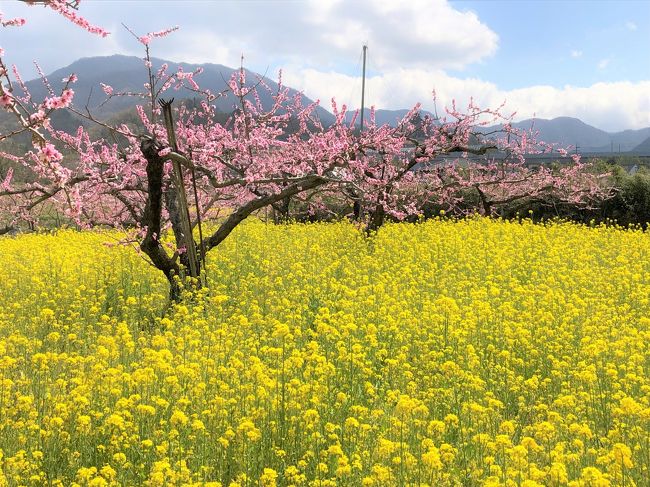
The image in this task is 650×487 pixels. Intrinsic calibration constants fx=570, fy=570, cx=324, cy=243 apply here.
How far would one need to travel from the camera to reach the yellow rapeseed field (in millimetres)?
3957

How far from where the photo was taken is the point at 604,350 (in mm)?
6129

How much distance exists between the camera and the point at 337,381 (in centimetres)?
568

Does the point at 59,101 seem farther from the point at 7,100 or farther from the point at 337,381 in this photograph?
the point at 337,381

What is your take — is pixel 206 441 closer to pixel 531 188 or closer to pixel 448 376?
pixel 448 376

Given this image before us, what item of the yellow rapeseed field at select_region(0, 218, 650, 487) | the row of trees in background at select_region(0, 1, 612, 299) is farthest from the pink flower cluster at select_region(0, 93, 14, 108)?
the yellow rapeseed field at select_region(0, 218, 650, 487)

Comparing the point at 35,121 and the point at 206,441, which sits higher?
the point at 35,121

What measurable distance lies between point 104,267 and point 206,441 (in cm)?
816

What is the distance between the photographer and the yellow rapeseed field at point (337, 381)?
3.96 metres

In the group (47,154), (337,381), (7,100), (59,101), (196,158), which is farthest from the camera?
(196,158)

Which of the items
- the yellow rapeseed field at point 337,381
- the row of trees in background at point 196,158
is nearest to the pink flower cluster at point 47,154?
the row of trees in background at point 196,158

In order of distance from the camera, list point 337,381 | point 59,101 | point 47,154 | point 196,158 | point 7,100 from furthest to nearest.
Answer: point 196,158 < point 337,381 < point 59,101 < point 47,154 < point 7,100

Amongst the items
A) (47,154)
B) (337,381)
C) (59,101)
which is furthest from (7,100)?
(337,381)

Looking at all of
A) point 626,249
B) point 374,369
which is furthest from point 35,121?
point 626,249

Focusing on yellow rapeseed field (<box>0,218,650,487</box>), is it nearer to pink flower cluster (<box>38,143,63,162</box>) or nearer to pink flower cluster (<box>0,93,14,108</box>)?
pink flower cluster (<box>38,143,63,162</box>)
